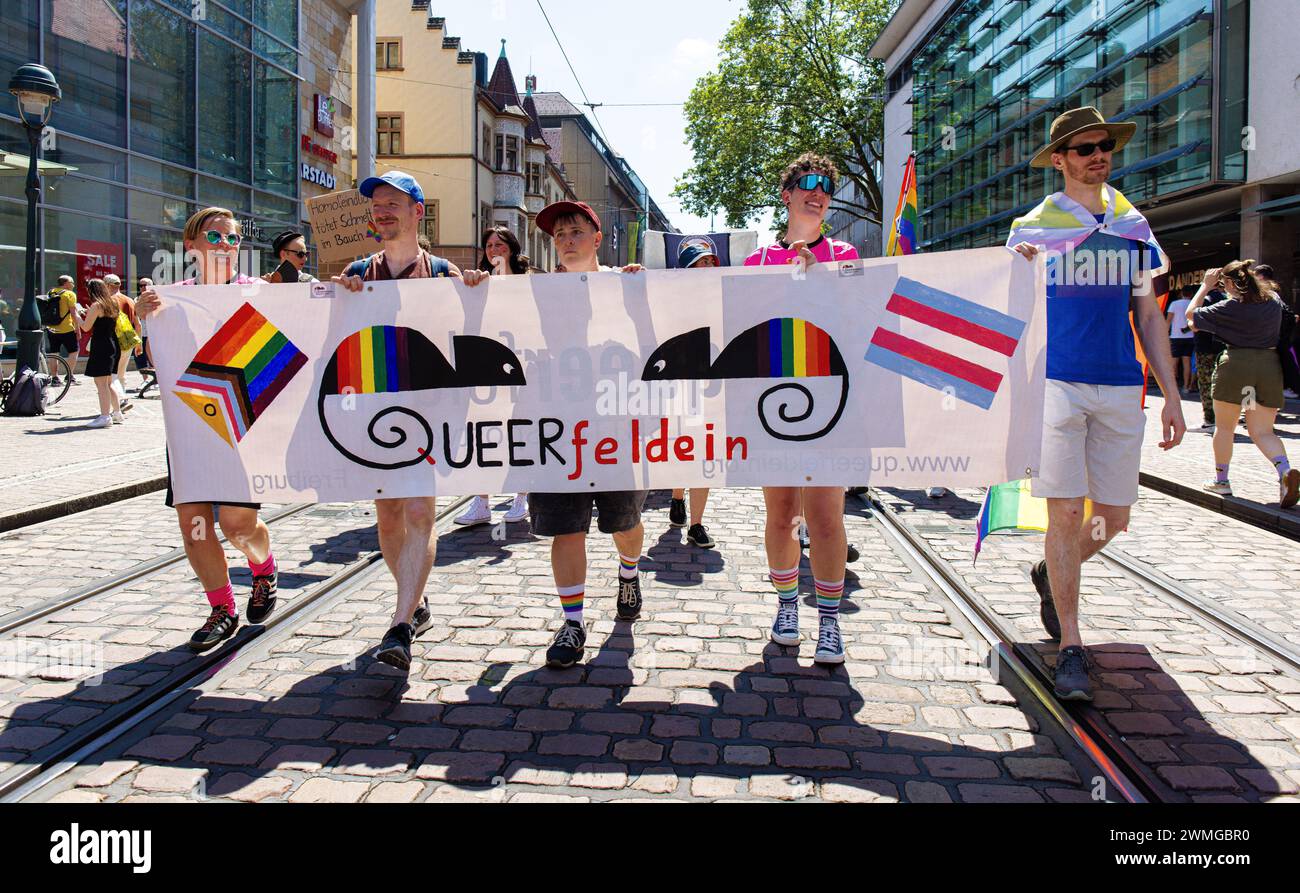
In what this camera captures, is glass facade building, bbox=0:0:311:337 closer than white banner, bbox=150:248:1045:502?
No

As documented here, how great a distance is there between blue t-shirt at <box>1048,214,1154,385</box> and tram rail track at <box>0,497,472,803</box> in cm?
369

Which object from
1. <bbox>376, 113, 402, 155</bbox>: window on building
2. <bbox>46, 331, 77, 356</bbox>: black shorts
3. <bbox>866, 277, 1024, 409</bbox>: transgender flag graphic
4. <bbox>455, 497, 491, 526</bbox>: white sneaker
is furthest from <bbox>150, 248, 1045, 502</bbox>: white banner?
<bbox>376, 113, 402, 155</bbox>: window on building

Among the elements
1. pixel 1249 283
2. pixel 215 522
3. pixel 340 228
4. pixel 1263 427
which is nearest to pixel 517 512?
pixel 215 522

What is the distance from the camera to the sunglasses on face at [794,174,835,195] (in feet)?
14.1

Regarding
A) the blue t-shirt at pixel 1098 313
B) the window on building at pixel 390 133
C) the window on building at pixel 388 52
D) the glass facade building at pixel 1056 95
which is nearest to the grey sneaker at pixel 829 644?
the blue t-shirt at pixel 1098 313

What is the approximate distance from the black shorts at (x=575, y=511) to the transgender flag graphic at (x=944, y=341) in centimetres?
123

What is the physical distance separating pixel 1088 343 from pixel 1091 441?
0.41 metres

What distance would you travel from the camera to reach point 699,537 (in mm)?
6758

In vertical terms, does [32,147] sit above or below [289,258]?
above

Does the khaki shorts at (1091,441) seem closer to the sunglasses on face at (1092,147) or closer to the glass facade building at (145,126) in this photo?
→ the sunglasses on face at (1092,147)

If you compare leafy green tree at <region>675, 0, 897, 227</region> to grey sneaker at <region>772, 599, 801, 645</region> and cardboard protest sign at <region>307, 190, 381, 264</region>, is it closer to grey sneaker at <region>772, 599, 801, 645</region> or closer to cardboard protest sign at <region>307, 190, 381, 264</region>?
cardboard protest sign at <region>307, 190, 381, 264</region>

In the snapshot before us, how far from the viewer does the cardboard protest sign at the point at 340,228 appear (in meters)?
8.88

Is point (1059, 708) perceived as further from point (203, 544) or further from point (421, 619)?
point (203, 544)
